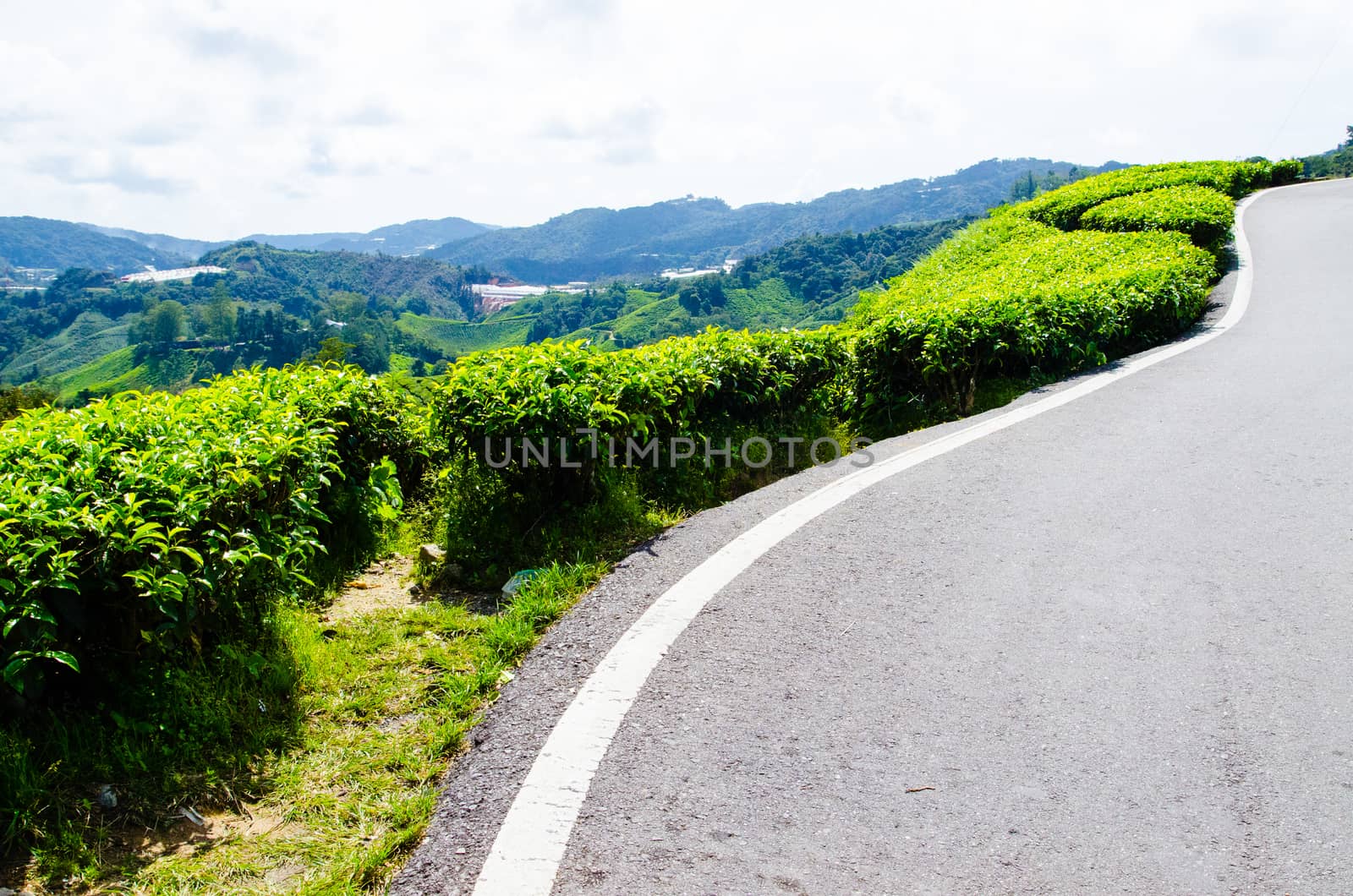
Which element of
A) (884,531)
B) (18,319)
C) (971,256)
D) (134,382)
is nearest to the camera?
(884,531)

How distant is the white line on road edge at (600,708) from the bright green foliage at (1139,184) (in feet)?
50.9

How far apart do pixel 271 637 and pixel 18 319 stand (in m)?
196

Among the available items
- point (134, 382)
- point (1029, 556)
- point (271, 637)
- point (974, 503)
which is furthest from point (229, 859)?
point (134, 382)

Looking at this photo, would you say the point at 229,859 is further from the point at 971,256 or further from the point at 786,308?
the point at 786,308

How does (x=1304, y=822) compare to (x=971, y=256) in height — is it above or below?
below

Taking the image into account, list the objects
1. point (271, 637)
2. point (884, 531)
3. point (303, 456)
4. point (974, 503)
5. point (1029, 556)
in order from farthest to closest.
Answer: point (974, 503), point (884, 531), point (1029, 556), point (303, 456), point (271, 637)

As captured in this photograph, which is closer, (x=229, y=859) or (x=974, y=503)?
(x=229, y=859)

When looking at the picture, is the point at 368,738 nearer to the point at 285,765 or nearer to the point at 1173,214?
the point at 285,765

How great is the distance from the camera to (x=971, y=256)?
15750mm

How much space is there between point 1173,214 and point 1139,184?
19.7ft

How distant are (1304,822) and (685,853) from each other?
1.64 metres

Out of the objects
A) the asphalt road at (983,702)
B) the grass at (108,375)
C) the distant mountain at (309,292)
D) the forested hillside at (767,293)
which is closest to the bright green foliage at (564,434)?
the asphalt road at (983,702)

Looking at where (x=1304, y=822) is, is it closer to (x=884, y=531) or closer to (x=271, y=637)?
(x=884, y=531)

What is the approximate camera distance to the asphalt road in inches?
79.2
